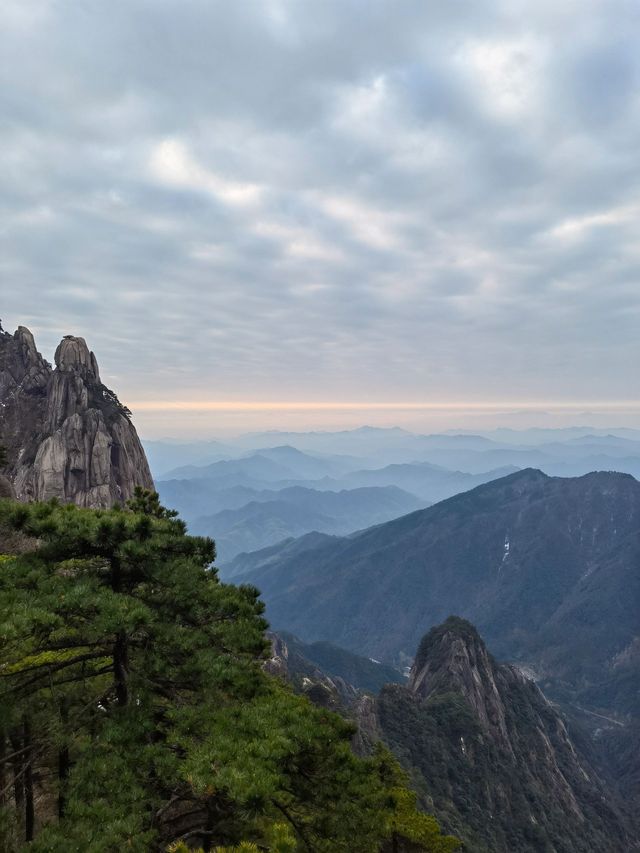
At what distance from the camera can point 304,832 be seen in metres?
11.0

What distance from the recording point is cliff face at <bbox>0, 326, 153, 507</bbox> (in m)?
72.9

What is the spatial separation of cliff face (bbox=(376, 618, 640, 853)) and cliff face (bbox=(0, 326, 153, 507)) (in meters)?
64.0

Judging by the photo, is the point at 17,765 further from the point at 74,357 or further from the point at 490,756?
the point at 490,756

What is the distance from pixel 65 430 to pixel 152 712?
74310 millimetres

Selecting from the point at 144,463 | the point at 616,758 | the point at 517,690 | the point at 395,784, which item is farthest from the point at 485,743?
the point at 616,758

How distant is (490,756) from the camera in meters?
94.4

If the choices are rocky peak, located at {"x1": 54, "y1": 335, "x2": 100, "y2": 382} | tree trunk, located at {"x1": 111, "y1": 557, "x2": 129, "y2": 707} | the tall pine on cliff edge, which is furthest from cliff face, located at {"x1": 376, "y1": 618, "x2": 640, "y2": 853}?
rocky peak, located at {"x1": 54, "y1": 335, "x2": 100, "y2": 382}

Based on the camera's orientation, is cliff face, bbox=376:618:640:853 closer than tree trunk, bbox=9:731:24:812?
No

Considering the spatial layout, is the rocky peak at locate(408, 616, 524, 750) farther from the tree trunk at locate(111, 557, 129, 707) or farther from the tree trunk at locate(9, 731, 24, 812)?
the tree trunk at locate(111, 557, 129, 707)

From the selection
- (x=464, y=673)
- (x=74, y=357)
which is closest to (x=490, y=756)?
(x=464, y=673)

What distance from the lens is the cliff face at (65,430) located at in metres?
72.9

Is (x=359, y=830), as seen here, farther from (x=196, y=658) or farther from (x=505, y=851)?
(x=505, y=851)

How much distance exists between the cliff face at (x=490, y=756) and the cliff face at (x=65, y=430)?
210 ft

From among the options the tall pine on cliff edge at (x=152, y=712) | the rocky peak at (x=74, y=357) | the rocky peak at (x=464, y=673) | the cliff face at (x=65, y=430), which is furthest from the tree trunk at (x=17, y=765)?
the rocky peak at (x=464, y=673)
